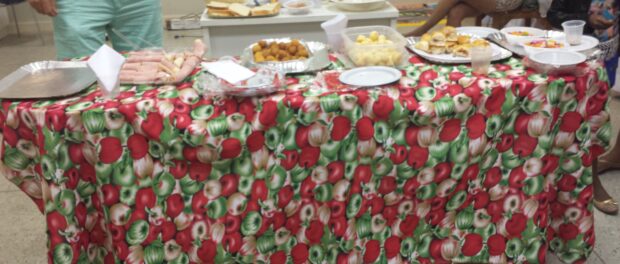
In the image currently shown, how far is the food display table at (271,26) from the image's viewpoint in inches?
101

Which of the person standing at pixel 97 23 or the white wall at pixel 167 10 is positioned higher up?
the person standing at pixel 97 23

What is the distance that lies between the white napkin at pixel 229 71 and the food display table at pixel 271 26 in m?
1.03

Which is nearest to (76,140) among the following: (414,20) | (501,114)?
(501,114)

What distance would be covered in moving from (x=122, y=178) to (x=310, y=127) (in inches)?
19.9

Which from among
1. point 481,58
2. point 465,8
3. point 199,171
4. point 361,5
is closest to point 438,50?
point 481,58

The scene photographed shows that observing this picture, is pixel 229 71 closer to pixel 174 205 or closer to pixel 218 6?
pixel 174 205

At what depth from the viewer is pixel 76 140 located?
1382mm

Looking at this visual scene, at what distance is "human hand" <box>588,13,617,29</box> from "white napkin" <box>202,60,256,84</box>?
Answer: 1617 mm

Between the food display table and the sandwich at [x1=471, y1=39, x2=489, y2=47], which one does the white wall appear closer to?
the food display table

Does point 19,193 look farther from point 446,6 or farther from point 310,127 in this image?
point 446,6

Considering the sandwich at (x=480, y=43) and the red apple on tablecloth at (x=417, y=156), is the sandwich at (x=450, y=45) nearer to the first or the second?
the sandwich at (x=480, y=43)

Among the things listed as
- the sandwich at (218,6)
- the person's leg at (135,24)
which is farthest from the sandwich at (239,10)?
the person's leg at (135,24)

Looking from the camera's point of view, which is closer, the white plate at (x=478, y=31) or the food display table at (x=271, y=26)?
the white plate at (x=478, y=31)

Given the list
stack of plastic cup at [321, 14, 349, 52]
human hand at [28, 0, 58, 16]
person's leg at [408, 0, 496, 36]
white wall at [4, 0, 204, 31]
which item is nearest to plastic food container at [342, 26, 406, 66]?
stack of plastic cup at [321, 14, 349, 52]
